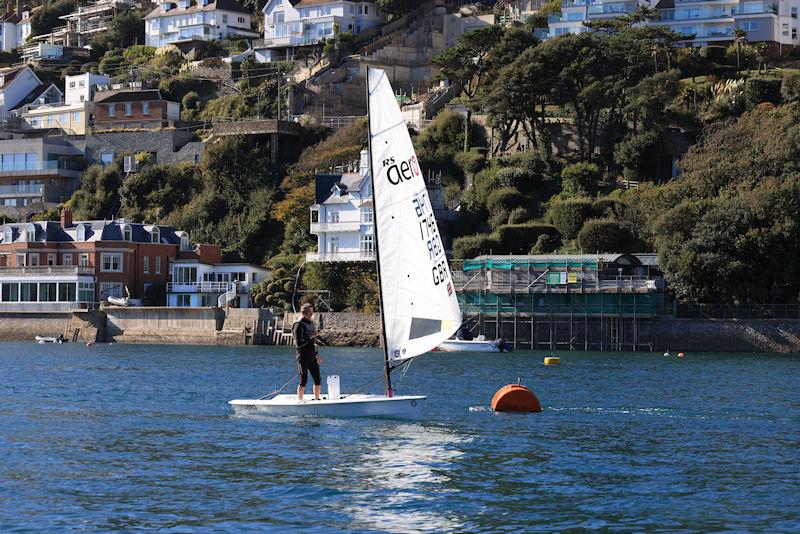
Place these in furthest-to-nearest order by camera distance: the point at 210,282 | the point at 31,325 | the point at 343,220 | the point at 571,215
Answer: the point at 210,282
the point at 31,325
the point at 343,220
the point at 571,215

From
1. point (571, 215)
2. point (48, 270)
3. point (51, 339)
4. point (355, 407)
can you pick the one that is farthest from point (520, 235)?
point (355, 407)

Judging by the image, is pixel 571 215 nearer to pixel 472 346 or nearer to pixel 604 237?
pixel 604 237

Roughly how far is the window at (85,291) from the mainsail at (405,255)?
65.3 m

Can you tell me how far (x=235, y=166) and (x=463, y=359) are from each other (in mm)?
48150

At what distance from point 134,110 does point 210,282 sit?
1504 inches

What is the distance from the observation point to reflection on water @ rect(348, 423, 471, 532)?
2412 cm

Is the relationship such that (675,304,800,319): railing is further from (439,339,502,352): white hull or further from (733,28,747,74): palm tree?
(733,28,747,74): palm tree

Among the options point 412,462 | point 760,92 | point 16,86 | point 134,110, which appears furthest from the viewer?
point 16,86

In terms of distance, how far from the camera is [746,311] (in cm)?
8062

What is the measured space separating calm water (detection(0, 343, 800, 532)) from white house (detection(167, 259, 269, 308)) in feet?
145

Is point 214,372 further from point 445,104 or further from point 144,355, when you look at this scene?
point 445,104

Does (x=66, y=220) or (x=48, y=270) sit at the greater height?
(x=66, y=220)

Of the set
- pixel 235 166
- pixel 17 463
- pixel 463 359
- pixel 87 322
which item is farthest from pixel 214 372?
pixel 235 166

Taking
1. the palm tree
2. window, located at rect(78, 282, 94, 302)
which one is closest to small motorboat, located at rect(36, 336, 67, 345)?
window, located at rect(78, 282, 94, 302)
